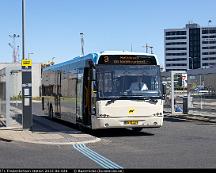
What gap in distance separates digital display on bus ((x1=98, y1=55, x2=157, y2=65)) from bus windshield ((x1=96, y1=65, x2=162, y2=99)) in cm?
16

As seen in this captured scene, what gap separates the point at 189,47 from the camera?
184625 mm

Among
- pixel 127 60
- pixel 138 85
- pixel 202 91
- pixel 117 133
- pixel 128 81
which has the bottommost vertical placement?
pixel 117 133

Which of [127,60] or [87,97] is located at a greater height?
[127,60]

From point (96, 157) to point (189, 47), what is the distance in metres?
175

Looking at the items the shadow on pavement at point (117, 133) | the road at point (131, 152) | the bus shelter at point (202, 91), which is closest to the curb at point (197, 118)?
the bus shelter at point (202, 91)

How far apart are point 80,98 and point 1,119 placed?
18.4 feet

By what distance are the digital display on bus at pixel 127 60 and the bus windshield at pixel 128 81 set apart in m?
0.16

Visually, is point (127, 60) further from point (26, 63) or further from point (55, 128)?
point (55, 128)

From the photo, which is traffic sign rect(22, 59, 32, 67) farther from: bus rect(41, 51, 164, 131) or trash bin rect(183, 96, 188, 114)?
trash bin rect(183, 96, 188, 114)

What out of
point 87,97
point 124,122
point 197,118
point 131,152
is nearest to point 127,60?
point 87,97

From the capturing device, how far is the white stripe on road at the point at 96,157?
11289 mm

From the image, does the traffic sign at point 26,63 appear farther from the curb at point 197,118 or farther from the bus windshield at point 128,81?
the curb at point 197,118

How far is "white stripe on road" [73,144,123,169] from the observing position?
Answer: 444 inches

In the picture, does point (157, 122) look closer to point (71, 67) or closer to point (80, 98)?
point (80, 98)
